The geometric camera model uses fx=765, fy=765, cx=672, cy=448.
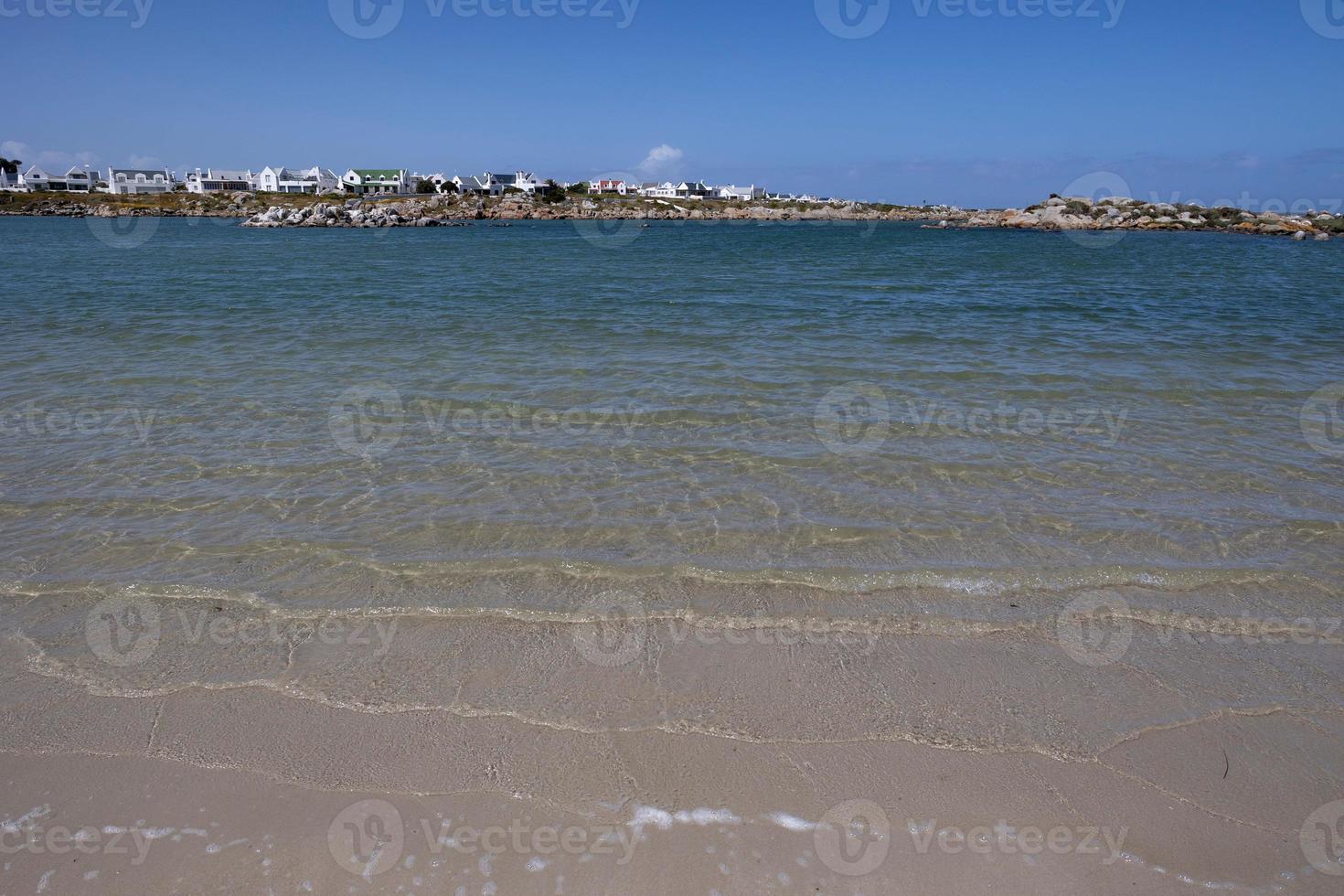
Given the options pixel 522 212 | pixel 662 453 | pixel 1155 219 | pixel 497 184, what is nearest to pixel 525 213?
pixel 522 212

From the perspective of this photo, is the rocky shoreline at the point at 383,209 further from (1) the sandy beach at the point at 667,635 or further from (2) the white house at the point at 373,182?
(1) the sandy beach at the point at 667,635

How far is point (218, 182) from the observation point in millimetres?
154375

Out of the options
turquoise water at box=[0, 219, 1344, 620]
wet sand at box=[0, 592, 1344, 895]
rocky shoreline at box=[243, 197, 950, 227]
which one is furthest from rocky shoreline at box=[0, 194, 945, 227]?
wet sand at box=[0, 592, 1344, 895]

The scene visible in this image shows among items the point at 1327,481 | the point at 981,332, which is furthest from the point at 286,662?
the point at 981,332

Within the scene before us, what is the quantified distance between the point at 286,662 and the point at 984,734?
4.47m

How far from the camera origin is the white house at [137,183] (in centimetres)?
14912

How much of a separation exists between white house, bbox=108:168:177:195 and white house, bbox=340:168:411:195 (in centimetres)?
3675

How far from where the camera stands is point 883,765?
421 centimetres

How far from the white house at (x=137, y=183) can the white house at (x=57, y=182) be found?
4527 mm

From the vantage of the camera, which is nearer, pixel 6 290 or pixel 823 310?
pixel 823 310

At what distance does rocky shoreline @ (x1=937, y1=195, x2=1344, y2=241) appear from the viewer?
89312 mm

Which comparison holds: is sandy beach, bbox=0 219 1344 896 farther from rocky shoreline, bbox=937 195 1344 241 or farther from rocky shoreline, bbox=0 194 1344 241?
rocky shoreline, bbox=937 195 1344 241

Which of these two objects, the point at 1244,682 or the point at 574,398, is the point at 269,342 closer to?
the point at 574,398

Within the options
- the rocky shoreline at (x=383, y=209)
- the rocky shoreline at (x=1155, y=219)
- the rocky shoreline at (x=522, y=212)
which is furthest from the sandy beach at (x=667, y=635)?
the rocky shoreline at (x=1155, y=219)
